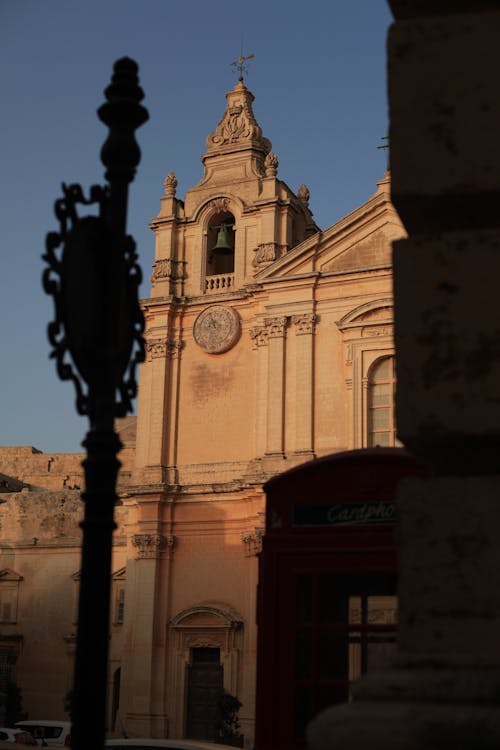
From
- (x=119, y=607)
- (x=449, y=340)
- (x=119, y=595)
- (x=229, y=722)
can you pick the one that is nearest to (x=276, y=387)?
(x=229, y=722)

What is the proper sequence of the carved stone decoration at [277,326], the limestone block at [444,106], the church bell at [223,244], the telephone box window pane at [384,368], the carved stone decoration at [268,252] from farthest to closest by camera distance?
the church bell at [223,244] < the carved stone decoration at [268,252] < the carved stone decoration at [277,326] < the telephone box window pane at [384,368] < the limestone block at [444,106]

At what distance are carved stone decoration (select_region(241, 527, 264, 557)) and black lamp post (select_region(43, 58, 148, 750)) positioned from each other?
20.4m

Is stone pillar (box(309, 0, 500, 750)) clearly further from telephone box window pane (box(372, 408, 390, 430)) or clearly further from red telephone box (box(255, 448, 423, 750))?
telephone box window pane (box(372, 408, 390, 430))

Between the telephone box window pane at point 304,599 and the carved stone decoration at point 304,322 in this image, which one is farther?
the carved stone decoration at point 304,322

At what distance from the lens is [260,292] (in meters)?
26.4

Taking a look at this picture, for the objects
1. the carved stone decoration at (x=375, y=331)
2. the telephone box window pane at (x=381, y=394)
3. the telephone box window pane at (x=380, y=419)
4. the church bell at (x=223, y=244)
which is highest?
the church bell at (x=223, y=244)

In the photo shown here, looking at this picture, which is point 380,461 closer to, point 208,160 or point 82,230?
point 82,230

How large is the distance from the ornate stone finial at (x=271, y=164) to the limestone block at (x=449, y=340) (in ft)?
83.0

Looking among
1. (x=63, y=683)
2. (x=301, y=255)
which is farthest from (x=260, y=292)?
(x=63, y=683)

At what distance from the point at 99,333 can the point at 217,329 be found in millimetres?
22739

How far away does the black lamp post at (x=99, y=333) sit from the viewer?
4.06 metres

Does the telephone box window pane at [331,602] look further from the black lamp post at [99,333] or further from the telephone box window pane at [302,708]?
the black lamp post at [99,333]

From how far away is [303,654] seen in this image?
6.84m

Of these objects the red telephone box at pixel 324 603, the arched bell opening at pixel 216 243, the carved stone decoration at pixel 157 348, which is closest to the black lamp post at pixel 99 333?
the red telephone box at pixel 324 603
